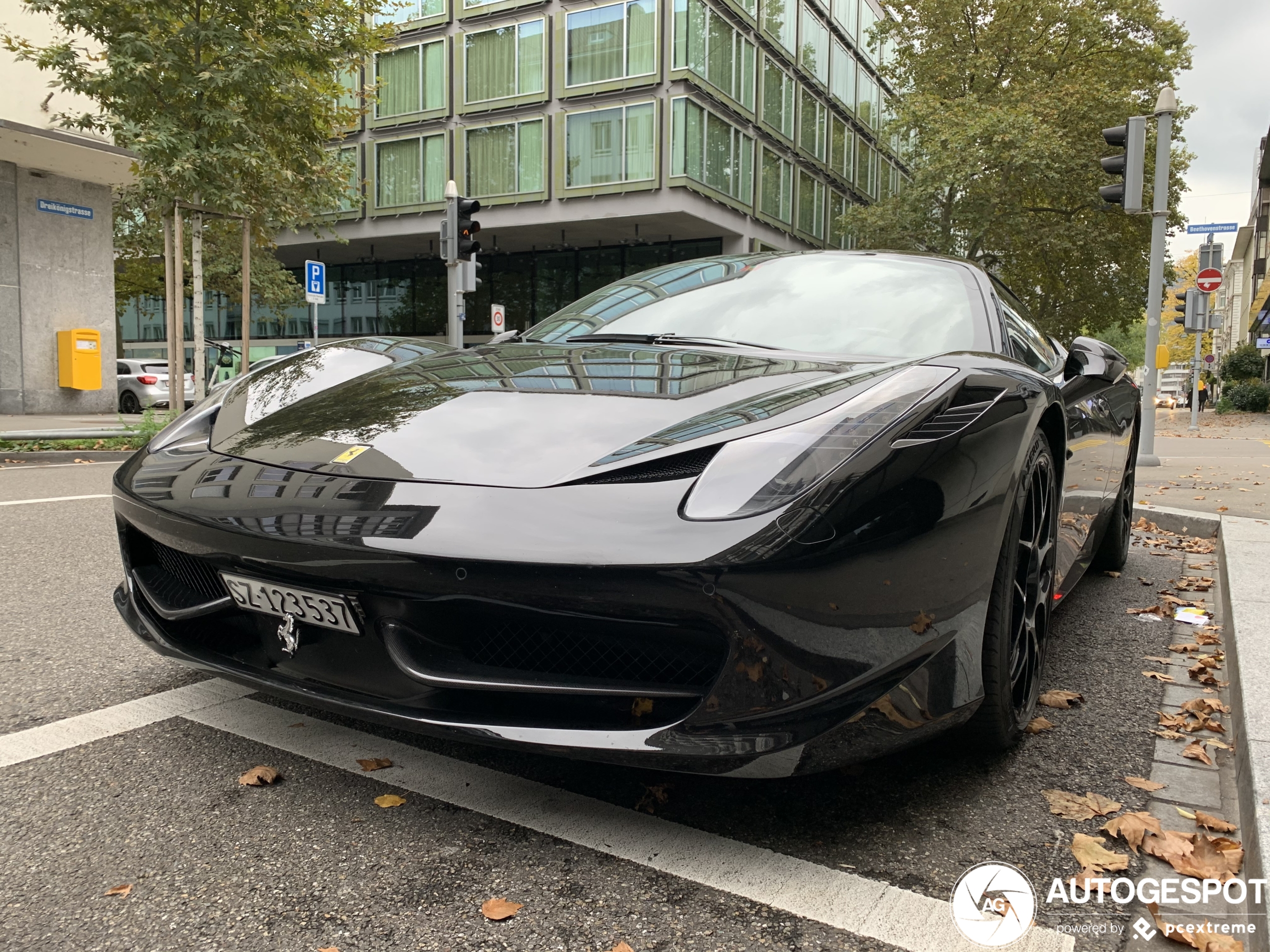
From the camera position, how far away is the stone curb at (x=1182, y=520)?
19.4 ft

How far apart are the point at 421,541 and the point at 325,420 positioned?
698 mm

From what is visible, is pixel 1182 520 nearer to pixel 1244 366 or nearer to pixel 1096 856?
pixel 1096 856

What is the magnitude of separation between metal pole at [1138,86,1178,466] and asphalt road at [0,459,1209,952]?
847 cm

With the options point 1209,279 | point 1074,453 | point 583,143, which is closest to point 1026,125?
point 1209,279

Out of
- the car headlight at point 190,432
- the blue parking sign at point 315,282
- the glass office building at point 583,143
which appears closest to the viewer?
the car headlight at point 190,432

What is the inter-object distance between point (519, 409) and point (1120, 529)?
3460mm

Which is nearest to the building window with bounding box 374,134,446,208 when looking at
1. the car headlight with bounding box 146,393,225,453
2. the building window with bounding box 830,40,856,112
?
the building window with bounding box 830,40,856,112

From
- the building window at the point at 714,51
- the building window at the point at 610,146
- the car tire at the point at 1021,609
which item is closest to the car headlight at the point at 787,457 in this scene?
the car tire at the point at 1021,609

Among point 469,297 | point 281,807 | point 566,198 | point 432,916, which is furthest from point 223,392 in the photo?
point 469,297

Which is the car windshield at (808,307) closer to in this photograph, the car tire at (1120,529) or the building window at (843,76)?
the car tire at (1120,529)

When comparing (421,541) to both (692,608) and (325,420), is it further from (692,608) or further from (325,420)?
(325,420)

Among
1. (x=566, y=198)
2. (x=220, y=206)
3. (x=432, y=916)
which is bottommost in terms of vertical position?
(x=432, y=916)

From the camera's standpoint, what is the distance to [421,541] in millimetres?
1679

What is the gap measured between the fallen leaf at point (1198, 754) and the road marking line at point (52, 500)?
6137 mm
